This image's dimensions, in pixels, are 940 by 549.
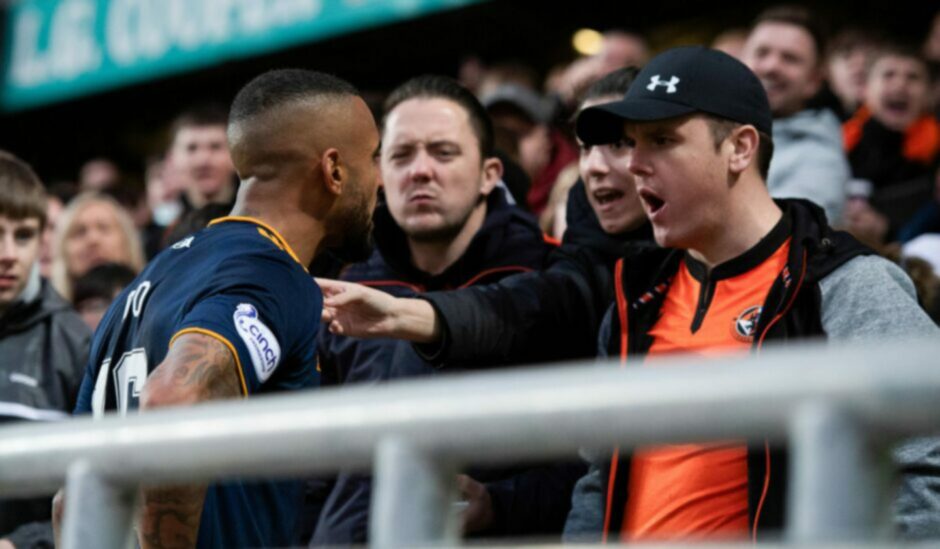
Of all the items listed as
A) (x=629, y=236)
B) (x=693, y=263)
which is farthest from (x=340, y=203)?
(x=629, y=236)

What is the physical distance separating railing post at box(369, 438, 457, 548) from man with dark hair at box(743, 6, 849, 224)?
4046 mm

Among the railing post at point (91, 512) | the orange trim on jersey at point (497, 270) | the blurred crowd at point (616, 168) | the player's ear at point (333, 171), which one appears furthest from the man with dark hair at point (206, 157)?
the railing post at point (91, 512)

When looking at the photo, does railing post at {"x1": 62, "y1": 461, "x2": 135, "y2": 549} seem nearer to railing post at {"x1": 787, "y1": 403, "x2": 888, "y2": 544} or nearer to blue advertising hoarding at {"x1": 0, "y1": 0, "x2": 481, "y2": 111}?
railing post at {"x1": 787, "y1": 403, "x2": 888, "y2": 544}

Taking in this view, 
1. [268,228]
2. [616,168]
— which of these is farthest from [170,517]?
[616,168]

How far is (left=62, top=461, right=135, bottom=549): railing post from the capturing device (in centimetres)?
164

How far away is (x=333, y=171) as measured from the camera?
341 centimetres

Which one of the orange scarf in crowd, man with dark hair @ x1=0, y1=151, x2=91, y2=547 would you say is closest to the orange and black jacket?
man with dark hair @ x1=0, y1=151, x2=91, y2=547

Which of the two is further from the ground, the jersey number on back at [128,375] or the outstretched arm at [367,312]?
the outstretched arm at [367,312]

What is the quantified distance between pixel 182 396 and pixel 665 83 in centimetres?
162

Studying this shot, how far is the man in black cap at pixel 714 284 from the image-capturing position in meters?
3.12

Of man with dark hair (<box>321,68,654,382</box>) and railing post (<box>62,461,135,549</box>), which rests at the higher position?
man with dark hair (<box>321,68,654,382</box>)

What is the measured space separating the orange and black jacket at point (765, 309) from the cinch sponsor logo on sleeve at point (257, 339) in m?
0.90

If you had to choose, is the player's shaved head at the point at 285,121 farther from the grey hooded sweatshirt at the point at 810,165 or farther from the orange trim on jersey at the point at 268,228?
the grey hooded sweatshirt at the point at 810,165

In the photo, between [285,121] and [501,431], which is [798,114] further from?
[501,431]
